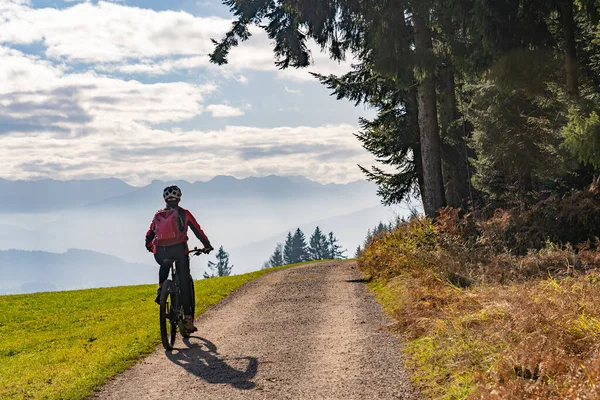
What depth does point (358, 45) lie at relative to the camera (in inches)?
746

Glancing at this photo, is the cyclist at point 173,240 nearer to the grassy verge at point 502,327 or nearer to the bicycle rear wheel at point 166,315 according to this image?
the bicycle rear wheel at point 166,315

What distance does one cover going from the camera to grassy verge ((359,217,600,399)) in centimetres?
477

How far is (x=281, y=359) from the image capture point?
7594 millimetres

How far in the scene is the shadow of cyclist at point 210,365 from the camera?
22.2 ft

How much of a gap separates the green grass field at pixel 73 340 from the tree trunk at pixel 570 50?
10045 mm

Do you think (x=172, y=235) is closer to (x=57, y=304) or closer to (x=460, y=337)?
(x=460, y=337)

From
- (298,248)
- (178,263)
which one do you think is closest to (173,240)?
(178,263)

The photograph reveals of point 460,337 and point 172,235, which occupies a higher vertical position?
point 172,235

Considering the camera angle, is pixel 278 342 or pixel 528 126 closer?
pixel 278 342

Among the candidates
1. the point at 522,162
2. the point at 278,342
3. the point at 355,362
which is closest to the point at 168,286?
the point at 278,342

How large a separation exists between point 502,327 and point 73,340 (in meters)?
8.14

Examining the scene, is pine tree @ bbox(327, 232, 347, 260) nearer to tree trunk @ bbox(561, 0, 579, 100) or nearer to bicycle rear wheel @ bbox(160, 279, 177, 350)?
tree trunk @ bbox(561, 0, 579, 100)

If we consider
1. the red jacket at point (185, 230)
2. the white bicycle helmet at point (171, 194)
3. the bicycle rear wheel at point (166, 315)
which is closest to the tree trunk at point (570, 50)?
the red jacket at point (185, 230)

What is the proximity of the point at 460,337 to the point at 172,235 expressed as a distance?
460cm
